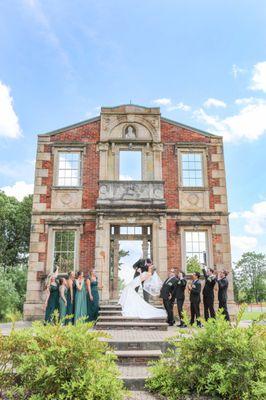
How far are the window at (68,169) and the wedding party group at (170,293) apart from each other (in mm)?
4951

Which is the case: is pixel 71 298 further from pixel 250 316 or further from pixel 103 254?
pixel 250 316

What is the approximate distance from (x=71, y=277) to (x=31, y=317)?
11.0 feet

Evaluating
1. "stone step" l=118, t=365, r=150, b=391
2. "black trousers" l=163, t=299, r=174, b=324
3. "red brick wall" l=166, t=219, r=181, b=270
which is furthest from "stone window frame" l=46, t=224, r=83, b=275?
"stone step" l=118, t=365, r=150, b=391

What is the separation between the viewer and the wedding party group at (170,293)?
11820mm

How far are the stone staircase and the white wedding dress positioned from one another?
0.30m

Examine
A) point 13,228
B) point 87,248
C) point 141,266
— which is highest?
point 13,228

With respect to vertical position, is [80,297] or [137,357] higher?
[80,297]

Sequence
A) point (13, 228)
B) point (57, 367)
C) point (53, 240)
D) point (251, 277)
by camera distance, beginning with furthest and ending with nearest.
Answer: point (251, 277), point (13, 228), point (53, 240), point (57, 367)

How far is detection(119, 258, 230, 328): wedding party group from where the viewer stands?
11.8 metres

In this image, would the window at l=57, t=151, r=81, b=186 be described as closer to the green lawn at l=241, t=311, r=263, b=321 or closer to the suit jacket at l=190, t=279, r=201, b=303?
the suit jacket at l=190, t=279, r=201, b=303

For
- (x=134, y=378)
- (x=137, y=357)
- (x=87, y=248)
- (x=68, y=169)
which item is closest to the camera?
(x=134, y=378)

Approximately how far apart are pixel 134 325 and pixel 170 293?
243 cm

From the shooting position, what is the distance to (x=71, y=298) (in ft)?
38.5

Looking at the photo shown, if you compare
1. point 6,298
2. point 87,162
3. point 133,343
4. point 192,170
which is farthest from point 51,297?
point 6,298
